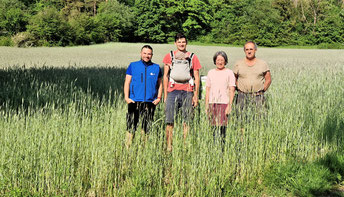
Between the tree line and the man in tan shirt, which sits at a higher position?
the tree line

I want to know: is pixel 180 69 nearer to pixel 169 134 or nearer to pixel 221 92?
pixel 221 92

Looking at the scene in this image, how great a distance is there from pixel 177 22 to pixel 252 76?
208 ft

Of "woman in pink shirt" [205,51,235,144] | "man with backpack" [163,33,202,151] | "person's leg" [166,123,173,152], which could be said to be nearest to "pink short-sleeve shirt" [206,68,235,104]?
"woman in pink shirt" [205,51,235,144]

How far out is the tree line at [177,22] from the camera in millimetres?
50406

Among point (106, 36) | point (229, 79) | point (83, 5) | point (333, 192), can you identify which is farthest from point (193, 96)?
point (83, 5)

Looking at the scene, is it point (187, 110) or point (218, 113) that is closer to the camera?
point (187, 110)

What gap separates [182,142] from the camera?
4.84 meters

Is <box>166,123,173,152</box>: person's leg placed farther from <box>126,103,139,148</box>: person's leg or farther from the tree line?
the tree line

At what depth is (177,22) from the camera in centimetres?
6700

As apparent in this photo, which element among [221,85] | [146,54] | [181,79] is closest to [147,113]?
[181,79]

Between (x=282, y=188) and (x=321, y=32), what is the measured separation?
189 ft

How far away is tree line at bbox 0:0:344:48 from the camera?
5041 cm

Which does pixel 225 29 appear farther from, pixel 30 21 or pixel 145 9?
pixel 30 21

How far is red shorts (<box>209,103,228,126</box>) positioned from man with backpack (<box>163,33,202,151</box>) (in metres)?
0.28
